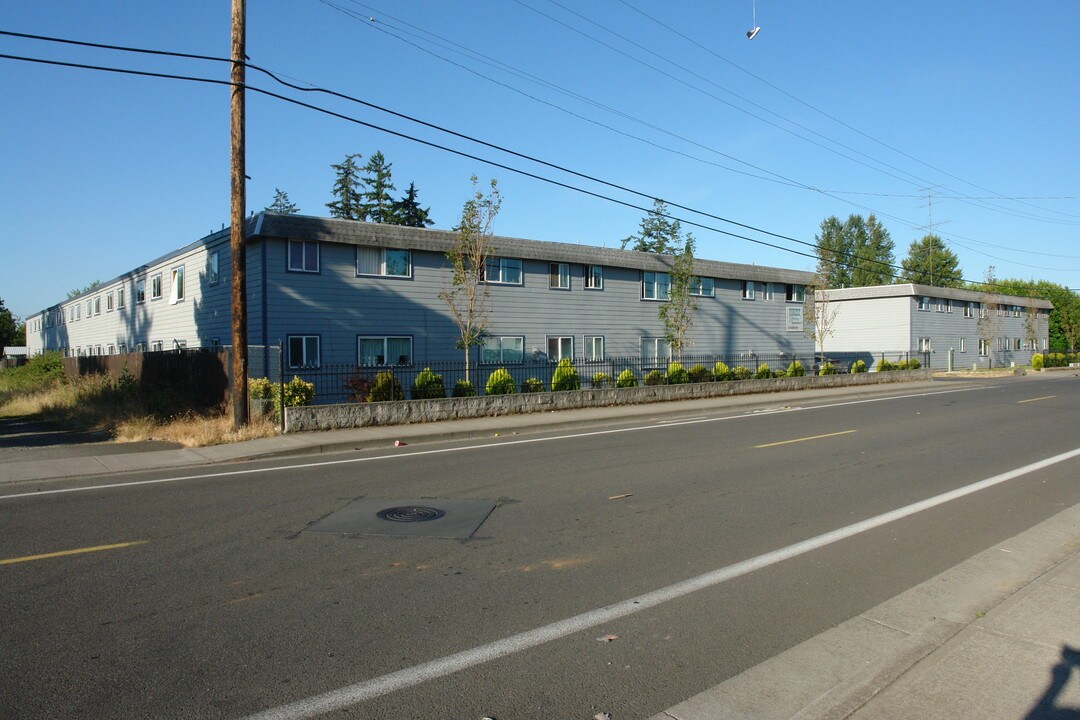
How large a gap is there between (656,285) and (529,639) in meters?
29.9

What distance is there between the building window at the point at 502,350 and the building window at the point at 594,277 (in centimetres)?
429

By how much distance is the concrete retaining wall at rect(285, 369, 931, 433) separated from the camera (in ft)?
55.8

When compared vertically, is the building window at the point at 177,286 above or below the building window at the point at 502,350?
above

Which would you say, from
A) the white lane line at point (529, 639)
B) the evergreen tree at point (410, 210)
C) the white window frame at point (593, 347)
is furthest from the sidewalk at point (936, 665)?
the evergreen tree at point (410, 210)

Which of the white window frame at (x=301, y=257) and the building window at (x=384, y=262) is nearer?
the white window frame at (x=301, y=257)

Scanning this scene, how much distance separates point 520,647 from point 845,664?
6.46 feet

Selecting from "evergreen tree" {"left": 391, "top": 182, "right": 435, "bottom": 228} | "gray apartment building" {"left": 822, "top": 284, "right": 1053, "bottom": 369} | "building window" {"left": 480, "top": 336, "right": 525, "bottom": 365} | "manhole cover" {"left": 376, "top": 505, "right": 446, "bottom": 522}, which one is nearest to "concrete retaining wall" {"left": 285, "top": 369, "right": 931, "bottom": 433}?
"building window" {"left": 480, "top": 336, "right": 525, "bottom": 365}

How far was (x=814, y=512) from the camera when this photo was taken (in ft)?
27.9

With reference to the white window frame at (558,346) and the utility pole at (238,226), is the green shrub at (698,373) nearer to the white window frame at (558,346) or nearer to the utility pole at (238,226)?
the white window frame at (558,346)

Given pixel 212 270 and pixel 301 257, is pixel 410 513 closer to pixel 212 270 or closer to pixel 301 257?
pixel 301 257

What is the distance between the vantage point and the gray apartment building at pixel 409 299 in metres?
23.6

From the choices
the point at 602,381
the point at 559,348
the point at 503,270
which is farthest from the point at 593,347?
the point at 602,381

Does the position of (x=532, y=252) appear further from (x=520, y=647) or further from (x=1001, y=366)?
(x=1001, y=366)

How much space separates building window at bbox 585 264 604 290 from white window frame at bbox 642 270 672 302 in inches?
101
